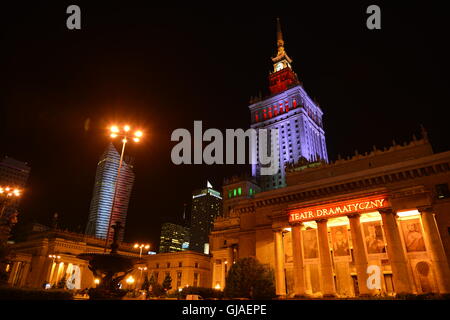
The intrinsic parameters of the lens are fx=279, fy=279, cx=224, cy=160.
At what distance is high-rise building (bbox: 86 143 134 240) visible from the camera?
140 metres

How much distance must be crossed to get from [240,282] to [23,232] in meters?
76.1

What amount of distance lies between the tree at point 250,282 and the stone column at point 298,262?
225 inches

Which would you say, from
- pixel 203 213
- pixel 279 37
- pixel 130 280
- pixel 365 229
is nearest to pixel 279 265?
pixel 365 229

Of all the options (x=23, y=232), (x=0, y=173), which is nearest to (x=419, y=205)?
(x=23, y=232)

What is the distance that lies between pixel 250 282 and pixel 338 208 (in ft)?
39.5

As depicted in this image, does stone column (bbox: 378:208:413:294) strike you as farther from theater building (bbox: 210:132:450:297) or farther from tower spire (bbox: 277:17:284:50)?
tower spire (bbox: 277:17:284:50)

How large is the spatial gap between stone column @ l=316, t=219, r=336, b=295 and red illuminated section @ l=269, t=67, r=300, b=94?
3042 inches

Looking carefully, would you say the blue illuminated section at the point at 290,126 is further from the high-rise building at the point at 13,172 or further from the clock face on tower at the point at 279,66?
the high-rise building at the point at 13,172

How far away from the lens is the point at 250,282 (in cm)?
2303

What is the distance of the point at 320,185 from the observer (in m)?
33.3

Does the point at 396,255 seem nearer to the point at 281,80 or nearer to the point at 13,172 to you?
the point at 281,80

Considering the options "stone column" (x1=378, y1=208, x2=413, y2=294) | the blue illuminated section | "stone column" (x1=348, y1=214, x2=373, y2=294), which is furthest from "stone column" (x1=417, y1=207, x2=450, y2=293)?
the blue illuminated section
